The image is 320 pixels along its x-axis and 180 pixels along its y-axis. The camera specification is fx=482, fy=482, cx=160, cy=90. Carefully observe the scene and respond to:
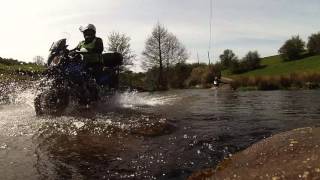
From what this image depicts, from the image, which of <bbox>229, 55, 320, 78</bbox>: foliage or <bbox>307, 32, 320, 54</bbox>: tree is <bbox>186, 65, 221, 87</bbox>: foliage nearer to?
<bbox>229, 55, 320, 78</bbox>: foliage

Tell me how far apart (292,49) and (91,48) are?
6887 cm

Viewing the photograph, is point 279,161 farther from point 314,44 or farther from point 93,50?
point 314,44

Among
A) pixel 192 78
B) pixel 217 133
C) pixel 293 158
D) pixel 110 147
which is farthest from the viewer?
pixel 192 78

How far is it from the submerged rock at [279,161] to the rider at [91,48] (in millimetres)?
10045

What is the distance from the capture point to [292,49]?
7981cm

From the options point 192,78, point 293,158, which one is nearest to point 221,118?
point 293,158

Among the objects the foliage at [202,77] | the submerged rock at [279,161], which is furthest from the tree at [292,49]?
the submerged rock at [279,161]

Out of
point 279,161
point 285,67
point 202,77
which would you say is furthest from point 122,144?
point 285,67

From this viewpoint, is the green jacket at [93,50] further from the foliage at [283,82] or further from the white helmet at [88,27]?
the foliage at [283,82]

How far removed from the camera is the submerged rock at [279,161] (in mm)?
4758

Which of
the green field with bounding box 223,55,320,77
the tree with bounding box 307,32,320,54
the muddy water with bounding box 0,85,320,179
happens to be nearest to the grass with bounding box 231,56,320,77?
the green field with bounding box 223,55,320,77

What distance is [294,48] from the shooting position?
80062 mm

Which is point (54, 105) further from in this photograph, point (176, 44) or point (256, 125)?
point (176, 44)

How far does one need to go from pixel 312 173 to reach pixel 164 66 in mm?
55695
